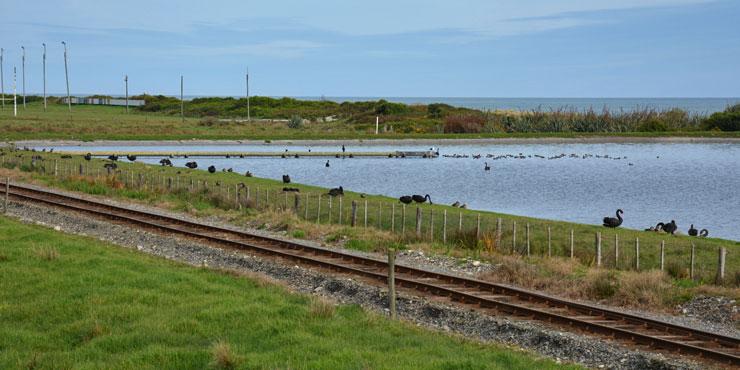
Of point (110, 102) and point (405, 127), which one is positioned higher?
point (110, 102)

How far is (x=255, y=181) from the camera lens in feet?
165

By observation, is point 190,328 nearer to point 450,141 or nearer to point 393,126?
point 450,141

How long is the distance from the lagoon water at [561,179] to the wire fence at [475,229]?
8650 mm

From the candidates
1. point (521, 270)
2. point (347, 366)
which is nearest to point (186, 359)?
point (347, 366)

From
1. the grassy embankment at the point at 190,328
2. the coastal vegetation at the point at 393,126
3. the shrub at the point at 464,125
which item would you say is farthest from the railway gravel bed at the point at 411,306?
the shrub at the point at 464,125

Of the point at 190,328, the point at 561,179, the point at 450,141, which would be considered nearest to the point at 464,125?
the point at 450,141

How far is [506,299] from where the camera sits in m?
19.2

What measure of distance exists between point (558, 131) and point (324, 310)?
102838 mm

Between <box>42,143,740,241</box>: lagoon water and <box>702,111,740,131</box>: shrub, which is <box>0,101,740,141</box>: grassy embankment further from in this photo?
<box>42,143,740,241</box>: lagoon water

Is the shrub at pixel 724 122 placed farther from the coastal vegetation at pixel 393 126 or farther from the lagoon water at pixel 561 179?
the lagoon water at pixel 561 179

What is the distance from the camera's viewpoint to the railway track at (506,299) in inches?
609

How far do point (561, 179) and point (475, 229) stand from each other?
38243 mm

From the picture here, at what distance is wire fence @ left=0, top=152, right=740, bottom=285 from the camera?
24922 millimetres

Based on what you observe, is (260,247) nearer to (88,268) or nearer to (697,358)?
(88,268)
